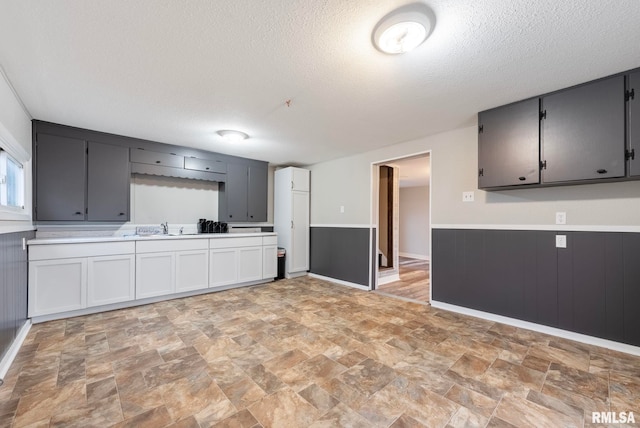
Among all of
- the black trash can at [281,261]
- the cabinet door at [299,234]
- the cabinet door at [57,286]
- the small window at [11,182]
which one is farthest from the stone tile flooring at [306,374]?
the cabinet door at [299,234]

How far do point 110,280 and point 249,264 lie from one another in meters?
1.86

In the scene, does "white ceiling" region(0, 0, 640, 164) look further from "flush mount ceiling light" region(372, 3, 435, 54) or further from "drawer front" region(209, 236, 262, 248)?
"drawer front" region(209, 236, 262, 248)

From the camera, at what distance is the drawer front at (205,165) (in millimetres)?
4340

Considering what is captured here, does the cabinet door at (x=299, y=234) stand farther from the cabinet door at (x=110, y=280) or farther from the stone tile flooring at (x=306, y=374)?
the cabinet door at (x=110, y=280)

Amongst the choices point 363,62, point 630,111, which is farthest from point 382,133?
point 630,111

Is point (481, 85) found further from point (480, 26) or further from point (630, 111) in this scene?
point (630, 111)

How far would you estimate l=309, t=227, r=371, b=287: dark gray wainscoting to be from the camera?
449 centimetres

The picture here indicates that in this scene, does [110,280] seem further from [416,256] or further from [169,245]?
[416,256]

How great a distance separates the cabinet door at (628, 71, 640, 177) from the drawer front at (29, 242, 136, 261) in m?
5.05

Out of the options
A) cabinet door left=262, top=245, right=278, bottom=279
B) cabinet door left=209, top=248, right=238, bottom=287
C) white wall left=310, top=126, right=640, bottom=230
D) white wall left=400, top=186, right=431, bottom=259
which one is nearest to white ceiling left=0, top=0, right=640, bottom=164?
white wall left=310, top=126, right=640, bottom=230

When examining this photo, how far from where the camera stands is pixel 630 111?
2.11 m

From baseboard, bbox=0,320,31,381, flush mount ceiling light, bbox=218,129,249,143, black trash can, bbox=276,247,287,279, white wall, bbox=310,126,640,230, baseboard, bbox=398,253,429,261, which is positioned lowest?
baseboard, bbox=398,253,429,261

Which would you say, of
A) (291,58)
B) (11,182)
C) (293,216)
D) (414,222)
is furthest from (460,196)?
(414,222)

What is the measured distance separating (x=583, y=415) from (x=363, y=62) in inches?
103
